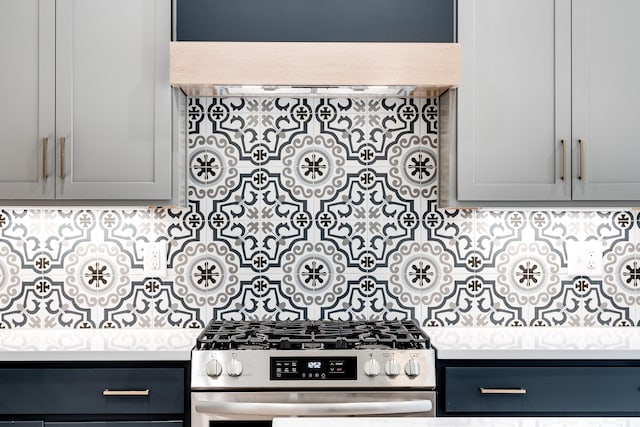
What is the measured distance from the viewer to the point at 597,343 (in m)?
2.21

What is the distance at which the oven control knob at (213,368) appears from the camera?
198 cm

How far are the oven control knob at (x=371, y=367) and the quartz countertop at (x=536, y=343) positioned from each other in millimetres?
224

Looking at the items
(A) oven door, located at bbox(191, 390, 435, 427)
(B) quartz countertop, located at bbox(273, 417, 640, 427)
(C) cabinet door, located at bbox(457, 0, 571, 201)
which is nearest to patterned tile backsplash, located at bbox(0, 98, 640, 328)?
(C) cabinet door, located at bbox(457, 0, 571, 201)

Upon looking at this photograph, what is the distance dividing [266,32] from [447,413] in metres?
1.58

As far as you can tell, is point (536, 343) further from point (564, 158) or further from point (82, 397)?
point (82, 397)

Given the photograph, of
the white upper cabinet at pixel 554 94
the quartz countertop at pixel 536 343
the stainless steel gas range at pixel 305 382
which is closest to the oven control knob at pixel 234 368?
the stainless steel gas range at pixel 305 382

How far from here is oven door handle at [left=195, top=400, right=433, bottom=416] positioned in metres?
1.95

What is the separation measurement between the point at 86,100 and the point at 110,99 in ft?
0.29

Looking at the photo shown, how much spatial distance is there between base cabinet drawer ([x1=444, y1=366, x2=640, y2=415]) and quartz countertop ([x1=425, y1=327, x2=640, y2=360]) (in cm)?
5

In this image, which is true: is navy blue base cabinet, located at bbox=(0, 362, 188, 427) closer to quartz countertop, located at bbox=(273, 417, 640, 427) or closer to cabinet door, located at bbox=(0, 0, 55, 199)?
cabinet door, located at bbox=(0, 0, 55, 199)

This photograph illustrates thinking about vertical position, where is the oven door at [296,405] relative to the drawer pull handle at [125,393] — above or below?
below

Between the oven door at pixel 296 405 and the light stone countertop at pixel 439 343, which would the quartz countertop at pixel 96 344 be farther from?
the oven door at pixel 296 405

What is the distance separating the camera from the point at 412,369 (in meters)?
2.01

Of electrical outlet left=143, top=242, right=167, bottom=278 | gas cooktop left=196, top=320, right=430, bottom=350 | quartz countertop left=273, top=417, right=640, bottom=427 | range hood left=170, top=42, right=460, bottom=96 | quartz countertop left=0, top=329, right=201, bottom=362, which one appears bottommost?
quartz countertop left=0, top=329, right=201, bottom=362
